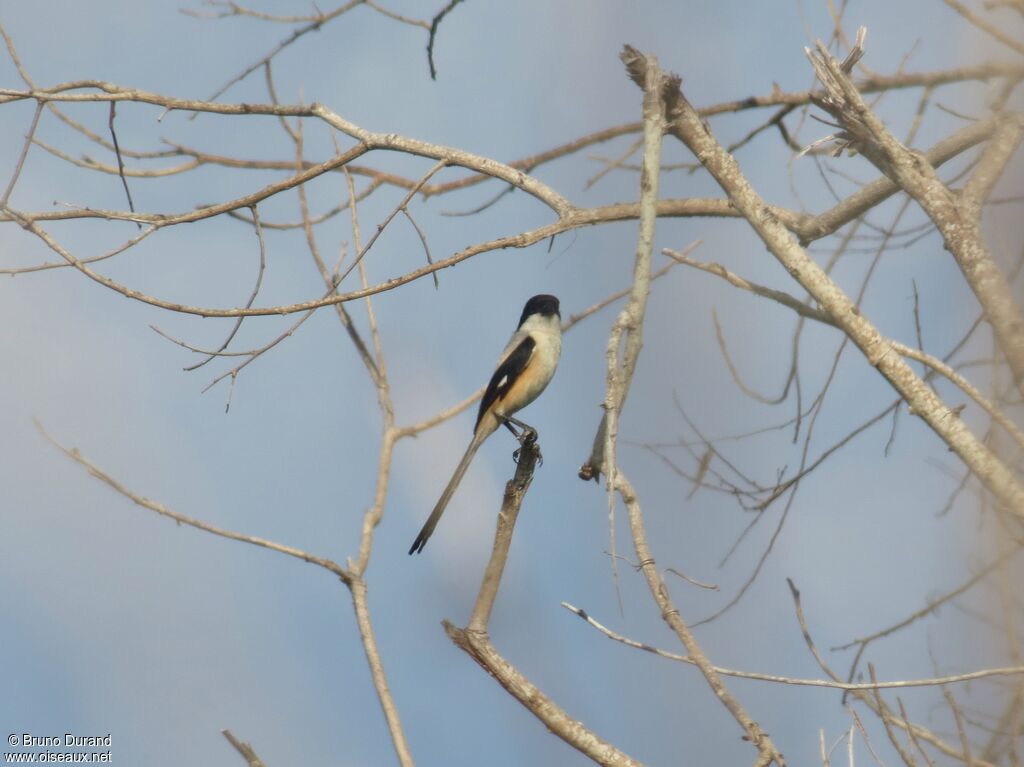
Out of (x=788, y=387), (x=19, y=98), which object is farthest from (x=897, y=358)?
(x=19, y=98)

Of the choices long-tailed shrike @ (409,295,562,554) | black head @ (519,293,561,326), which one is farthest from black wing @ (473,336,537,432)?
black head @ (519,293,561,326)

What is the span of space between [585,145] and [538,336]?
49.1 inches

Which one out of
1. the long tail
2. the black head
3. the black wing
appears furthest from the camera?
the black head

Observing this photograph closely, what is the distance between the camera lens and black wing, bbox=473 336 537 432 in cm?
552

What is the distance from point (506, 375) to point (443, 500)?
3.05ft

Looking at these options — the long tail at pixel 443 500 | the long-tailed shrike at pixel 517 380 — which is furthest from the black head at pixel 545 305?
the long tail at pixel 443 500

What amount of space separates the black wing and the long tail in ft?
0.75

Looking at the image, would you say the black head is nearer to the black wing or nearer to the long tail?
the black wing

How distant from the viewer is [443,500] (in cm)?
488

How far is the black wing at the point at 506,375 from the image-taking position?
5.52 meters

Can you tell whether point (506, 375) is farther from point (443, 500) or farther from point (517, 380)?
point (443, 500)

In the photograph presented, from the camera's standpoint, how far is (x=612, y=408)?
8.97 ft

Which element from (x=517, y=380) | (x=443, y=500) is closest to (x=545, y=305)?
(x=517, y=380)

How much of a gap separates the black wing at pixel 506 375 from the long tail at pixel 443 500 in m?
0.23
